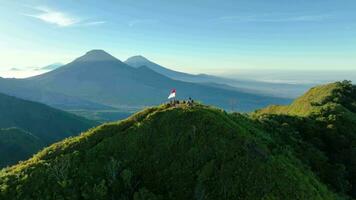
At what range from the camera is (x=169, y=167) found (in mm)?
48406

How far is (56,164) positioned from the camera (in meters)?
51.2

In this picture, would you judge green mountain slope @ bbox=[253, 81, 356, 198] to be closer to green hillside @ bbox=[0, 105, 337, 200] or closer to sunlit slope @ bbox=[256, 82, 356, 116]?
sunlit slope @ bbox=[256, 82, 356, 116]

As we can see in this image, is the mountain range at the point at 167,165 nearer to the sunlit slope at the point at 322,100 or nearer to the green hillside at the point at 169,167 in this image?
the green hillside at the point at 169,167

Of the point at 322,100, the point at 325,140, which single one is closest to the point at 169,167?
the point at 325,140

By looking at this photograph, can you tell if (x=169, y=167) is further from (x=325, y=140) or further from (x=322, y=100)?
(x=322, y=100)

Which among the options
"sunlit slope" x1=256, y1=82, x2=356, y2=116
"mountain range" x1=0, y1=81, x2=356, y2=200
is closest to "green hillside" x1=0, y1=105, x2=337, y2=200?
"mountain range" x1=0, y1=81, x2=356, y2=200

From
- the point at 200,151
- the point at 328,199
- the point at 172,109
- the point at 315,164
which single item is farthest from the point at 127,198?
the point at 315,164

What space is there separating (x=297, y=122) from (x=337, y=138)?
822cm

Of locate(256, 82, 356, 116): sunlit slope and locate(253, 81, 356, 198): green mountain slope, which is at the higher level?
locate(256, 82, 356, 116): sunlit slope

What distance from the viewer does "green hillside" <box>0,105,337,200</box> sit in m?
44.2

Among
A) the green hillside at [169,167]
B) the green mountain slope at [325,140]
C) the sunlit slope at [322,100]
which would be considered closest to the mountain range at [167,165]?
the green hillside at [169,167]

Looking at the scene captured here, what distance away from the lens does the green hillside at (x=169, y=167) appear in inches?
1741

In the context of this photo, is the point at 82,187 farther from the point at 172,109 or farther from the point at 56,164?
the point at 172,109

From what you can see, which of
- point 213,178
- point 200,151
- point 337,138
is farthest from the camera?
point 337,138
